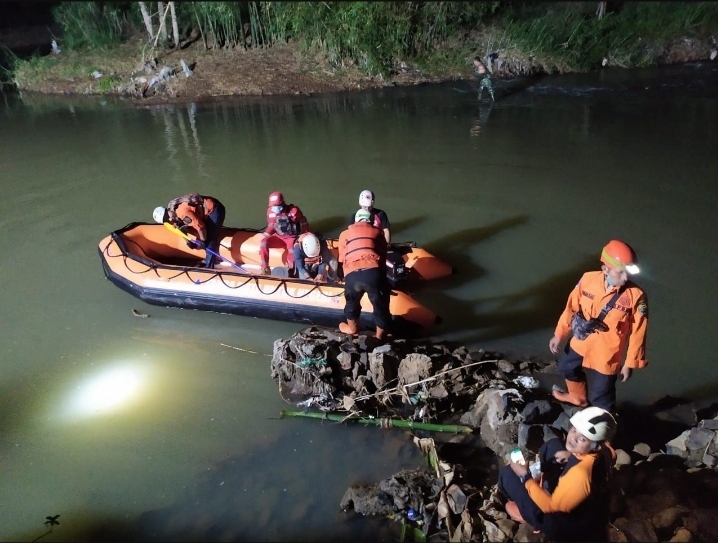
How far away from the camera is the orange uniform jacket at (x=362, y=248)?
4355 millimetres

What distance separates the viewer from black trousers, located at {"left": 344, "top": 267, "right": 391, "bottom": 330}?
4.36m

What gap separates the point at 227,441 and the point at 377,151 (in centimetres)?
711

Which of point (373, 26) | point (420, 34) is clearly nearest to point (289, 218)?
point (373, 26)

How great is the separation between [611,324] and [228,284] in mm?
3572

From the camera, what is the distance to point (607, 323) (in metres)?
3.30

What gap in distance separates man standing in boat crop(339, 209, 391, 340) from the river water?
953mm

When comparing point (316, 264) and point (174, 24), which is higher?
point (174, 24)

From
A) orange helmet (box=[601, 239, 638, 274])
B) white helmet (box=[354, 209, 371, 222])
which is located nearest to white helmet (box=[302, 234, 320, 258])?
white helmet (box=[354, 209, 371, 222])

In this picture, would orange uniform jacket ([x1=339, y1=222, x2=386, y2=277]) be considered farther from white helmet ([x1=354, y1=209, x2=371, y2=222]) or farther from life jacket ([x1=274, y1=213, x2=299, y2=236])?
life jacket ([x1=274, y1=213, x2=299, y2=236])

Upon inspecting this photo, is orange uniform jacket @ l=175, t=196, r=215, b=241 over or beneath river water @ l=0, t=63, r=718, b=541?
over

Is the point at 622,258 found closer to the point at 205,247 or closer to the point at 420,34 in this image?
the point at 205,247

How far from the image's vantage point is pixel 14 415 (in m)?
4.38

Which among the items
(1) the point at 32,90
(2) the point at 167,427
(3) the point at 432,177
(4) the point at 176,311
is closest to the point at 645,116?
(3) the point at 432,177

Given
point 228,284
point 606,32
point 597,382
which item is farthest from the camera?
point 606,32
